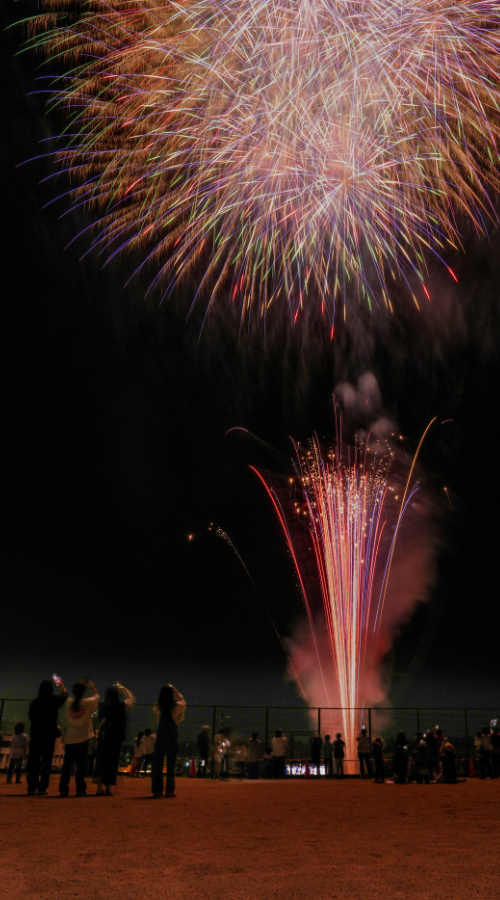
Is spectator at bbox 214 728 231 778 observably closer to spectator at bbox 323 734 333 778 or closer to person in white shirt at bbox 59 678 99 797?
spectator at bbox 323 734 333 778

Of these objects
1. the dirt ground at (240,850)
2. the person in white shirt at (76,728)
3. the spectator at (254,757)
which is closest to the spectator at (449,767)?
the spectator at (254,757)

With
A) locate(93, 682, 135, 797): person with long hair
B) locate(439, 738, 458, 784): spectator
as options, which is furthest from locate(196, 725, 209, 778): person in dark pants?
locate(93, 682, 135, 797): person with long hair

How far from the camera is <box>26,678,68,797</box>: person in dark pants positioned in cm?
970

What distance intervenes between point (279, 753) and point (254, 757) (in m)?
0.83

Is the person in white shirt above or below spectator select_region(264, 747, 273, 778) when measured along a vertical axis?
above

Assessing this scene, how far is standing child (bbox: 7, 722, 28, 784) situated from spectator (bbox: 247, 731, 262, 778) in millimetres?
6864

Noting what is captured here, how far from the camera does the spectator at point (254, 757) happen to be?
18734 millimetres

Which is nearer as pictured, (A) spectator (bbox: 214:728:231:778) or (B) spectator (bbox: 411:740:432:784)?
(B) spectator (bbox: 411:740:432:784)

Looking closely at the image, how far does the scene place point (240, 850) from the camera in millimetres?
5957

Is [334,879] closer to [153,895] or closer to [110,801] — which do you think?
[153,895]

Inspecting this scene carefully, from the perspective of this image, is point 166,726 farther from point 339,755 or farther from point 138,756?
point 339,755

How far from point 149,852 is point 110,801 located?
4075mm

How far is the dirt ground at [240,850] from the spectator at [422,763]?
630 cm

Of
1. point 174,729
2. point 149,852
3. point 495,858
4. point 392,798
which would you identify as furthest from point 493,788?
point 149,852
